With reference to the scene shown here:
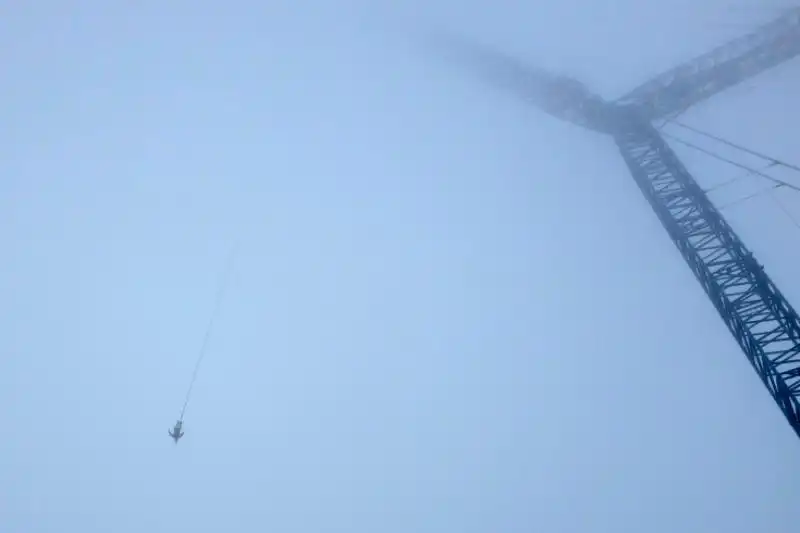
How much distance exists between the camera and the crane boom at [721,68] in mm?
20953

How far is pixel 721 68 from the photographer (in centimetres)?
2098

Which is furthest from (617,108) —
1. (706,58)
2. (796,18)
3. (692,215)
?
(796,18)

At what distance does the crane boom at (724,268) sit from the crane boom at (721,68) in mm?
1259

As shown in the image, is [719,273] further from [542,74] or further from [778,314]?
[542,74]

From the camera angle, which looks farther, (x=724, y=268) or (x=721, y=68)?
(x=721, y=68)

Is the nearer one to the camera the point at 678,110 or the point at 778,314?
the point at 778,314

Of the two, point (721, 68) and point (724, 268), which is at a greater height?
point (721, 68)

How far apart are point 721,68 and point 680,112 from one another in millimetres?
2082

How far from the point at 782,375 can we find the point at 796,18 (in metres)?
15.0

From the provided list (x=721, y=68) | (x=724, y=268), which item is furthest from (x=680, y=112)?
(x=724, y=268)

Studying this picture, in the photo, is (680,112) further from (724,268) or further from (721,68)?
(724,268)

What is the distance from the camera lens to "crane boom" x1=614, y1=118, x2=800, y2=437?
14117 mm

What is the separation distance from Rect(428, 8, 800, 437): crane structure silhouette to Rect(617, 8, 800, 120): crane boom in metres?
0.03

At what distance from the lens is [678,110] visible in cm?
2148
